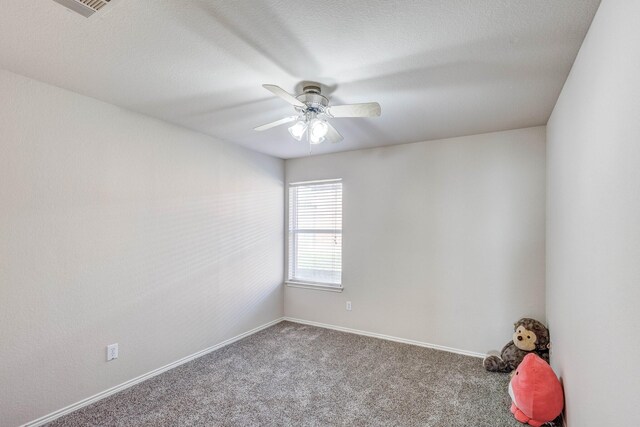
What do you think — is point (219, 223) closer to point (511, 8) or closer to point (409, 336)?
point (409, 336)

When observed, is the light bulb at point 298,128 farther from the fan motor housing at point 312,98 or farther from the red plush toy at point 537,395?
the red plush toy at point 537,395

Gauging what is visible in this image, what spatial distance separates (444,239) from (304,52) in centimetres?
256

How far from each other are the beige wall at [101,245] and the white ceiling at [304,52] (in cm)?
33

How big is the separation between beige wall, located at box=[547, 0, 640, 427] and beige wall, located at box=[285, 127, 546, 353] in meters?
0.97

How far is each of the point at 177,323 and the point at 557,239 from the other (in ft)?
11.2

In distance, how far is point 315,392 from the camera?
8.82 feet

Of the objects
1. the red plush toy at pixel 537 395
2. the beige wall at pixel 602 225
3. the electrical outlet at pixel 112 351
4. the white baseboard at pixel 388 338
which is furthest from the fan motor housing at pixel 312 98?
the white baseboard at pixel 388 338

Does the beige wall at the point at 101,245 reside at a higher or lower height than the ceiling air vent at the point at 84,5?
lower

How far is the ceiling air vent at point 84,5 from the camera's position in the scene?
4.84ft

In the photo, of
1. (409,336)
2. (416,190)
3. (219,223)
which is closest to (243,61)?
(219,223)

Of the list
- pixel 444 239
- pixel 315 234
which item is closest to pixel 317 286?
pixel 315 234

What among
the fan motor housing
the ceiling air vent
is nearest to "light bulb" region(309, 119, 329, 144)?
the fan motor housing

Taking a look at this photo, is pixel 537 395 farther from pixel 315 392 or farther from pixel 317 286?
pixel 317 286

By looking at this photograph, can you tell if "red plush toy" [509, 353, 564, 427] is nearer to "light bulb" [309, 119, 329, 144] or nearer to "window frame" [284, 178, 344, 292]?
"light bulb" [309, 119, 329, 144]
